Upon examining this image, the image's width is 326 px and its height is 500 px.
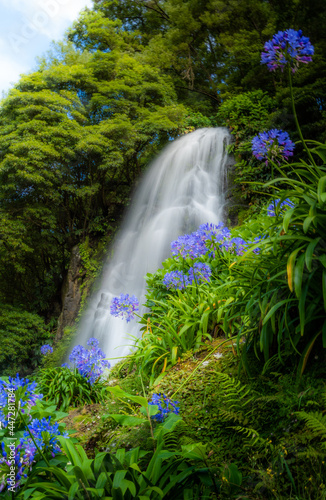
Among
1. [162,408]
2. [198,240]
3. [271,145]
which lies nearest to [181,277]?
[198,240]

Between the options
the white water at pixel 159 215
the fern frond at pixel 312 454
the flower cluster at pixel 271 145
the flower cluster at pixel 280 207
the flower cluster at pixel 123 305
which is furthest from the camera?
the white water at pixel 159 215

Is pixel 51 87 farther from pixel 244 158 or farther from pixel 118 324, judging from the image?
pixel 118 324

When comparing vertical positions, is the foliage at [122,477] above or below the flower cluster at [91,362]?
above

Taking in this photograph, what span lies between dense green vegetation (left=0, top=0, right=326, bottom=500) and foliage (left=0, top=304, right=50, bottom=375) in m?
0.05

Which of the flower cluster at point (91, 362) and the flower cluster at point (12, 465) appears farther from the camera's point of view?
the flower cluster at point (91, 362)

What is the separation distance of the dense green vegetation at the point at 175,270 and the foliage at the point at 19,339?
0.05 metres

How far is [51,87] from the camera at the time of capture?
10.3 meters

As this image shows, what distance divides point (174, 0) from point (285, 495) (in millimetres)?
15419

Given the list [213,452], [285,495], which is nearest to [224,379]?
[213,452]

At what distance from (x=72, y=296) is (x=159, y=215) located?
3828 millimetres

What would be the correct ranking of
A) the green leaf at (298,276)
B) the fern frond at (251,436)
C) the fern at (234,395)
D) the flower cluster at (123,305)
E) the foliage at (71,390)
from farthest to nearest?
the foliage at (71,390) < the flower cluster at (123,305) < the fern at (234,395) < the green leaf at (298,276) < the fern frond at (251,436)

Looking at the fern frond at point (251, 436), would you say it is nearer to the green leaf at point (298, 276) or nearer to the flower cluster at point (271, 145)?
the green leaf at point (298, 276)

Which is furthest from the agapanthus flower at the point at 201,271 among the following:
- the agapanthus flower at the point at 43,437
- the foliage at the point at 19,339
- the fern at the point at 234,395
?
the foliage at the point at 19,339

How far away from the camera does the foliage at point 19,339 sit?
9.05 metres
